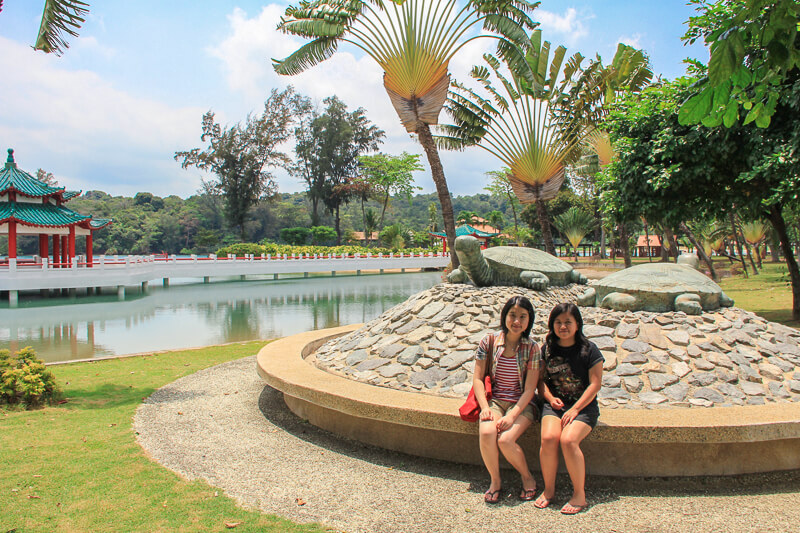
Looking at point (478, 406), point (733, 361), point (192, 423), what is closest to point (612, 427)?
point (478, 406)

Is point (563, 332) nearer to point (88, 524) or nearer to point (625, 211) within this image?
point (88, 524)

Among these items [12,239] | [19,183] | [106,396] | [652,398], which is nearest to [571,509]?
[652,398]

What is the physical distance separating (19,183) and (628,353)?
26.7 m

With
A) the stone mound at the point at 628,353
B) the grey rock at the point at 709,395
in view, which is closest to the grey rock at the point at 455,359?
the stone mound at the point at 628,353

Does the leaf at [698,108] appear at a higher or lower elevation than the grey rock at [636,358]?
higher

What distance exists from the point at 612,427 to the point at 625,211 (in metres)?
8.55

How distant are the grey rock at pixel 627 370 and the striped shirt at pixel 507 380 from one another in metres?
1.57

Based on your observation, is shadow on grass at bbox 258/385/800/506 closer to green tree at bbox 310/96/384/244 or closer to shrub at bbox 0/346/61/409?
shrub at bbox 0/346/61/409

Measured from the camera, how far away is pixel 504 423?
3170 millimetres

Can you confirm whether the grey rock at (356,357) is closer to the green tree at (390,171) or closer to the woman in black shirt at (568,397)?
the woman in black shirt at (568,397)

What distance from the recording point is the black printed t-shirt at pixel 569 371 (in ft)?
10.7

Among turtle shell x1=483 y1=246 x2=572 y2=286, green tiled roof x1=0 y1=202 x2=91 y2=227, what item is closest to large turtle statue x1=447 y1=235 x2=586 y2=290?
turtle shell x1=483 y1=246 x2=572 y2=286

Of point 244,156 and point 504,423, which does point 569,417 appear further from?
point 244,156

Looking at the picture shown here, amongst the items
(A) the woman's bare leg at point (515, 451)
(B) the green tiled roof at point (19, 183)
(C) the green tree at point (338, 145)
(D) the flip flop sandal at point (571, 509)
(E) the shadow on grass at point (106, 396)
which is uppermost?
(C) the green tree at point (338, 145)
